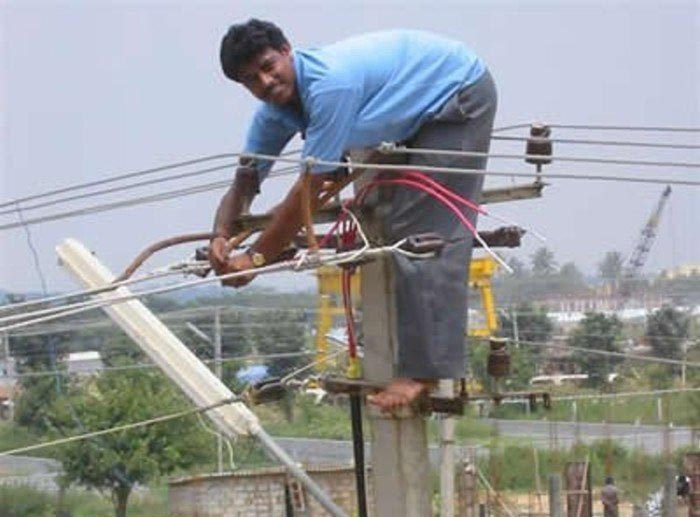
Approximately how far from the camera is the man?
3162mm

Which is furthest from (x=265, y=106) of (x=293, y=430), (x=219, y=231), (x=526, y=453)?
(x=526, y=453)

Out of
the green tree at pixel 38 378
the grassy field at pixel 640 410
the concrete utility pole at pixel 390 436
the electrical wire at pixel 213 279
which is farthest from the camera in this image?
the grassy field at pixel 640 410

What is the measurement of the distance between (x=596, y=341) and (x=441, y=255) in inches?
538

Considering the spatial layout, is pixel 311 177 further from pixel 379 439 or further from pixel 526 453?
pixel 526 453

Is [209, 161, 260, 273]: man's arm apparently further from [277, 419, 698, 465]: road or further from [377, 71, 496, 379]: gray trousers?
[277, 419, 698, 465]: road

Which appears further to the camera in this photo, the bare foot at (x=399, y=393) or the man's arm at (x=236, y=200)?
the man's arm at (x=236, y=200)

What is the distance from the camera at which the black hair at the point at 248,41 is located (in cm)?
315

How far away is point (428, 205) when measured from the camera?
3.33 metres

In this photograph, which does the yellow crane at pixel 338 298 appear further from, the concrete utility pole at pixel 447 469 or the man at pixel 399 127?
the man at pixel 399 127

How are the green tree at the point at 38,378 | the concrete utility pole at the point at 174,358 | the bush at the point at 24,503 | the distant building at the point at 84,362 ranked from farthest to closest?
the distant building at the point at 84,362 → the bush at the point at 24,503 → the green tree at the point at 38,378 → the concrete utility pole at the point at 174,358

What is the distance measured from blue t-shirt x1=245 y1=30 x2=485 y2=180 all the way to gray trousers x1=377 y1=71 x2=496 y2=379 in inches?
1.6

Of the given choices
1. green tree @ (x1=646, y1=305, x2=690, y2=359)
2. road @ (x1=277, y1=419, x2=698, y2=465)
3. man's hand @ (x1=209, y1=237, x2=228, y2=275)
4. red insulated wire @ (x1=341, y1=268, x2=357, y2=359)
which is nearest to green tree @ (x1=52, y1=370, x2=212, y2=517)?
road @ (x1=277, y1=419, x2=698, y2=465)

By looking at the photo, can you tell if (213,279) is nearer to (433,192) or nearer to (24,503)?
(433,192)

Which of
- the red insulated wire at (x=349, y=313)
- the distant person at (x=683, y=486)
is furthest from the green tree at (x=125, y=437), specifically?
the red insulated wire at (x=349, y=313)
